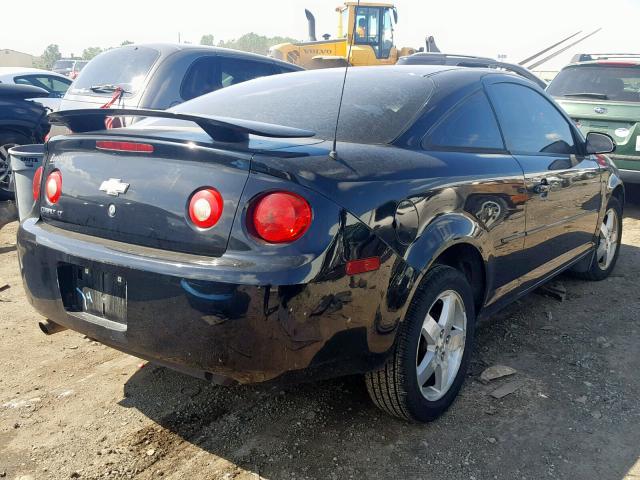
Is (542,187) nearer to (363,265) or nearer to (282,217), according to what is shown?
(363,265)

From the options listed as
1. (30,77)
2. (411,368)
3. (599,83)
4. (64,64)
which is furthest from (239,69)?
(64,64)

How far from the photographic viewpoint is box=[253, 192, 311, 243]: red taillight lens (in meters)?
2.14

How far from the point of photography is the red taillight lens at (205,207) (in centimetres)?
219

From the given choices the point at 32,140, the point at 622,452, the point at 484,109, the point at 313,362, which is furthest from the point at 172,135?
the point at 32,140

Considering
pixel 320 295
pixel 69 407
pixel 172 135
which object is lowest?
pixel 69 407

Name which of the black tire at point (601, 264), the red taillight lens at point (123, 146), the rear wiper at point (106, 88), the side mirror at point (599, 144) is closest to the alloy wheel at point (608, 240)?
the black tire at point (601, 264)

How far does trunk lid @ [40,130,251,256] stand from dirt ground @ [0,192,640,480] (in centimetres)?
68

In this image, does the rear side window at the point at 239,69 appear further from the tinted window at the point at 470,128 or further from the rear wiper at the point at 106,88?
the tinted window at the point at 470,128

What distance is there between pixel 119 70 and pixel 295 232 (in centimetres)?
473

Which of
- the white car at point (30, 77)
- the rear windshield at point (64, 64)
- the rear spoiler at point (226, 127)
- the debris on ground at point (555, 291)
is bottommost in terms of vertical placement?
the rear windshield at point (64, 64)

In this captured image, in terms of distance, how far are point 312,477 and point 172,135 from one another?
1.44 m

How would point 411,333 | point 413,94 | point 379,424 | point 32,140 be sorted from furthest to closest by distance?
point 32,140 → point 413,94 → point 379,424 → point 411,333

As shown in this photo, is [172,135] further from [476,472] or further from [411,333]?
[476,472]

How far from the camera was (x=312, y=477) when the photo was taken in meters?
2.40
